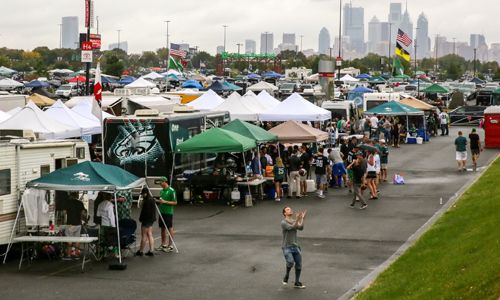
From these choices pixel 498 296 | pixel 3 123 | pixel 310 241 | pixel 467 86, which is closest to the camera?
pixel 498 296

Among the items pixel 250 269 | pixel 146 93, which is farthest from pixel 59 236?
pixel 146 93

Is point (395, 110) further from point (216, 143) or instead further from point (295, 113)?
point (216, 143)

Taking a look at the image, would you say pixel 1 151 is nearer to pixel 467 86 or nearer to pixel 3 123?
pixel 3 123

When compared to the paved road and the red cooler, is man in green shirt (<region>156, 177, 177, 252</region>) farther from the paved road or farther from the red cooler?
the red cooler

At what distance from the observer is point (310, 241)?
21078mm

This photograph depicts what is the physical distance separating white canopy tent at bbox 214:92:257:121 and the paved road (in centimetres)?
1015

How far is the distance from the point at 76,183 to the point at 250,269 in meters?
3.83

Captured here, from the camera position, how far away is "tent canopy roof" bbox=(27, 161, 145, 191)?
61.2ft

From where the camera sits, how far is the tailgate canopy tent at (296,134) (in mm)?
31125

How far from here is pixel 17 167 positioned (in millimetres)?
19156

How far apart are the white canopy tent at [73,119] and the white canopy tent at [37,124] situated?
1162mm

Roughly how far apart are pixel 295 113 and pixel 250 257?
19411 millimetres

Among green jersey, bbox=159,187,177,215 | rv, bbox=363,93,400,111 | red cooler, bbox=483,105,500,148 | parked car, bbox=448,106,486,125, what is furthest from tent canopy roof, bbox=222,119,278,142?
parked car, bbox=448,106,486,125

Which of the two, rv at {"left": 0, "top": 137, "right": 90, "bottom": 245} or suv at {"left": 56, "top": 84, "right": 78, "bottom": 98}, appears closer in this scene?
rv at {"left": 0, "top": 137, "right": 90, "bottom": 245}
